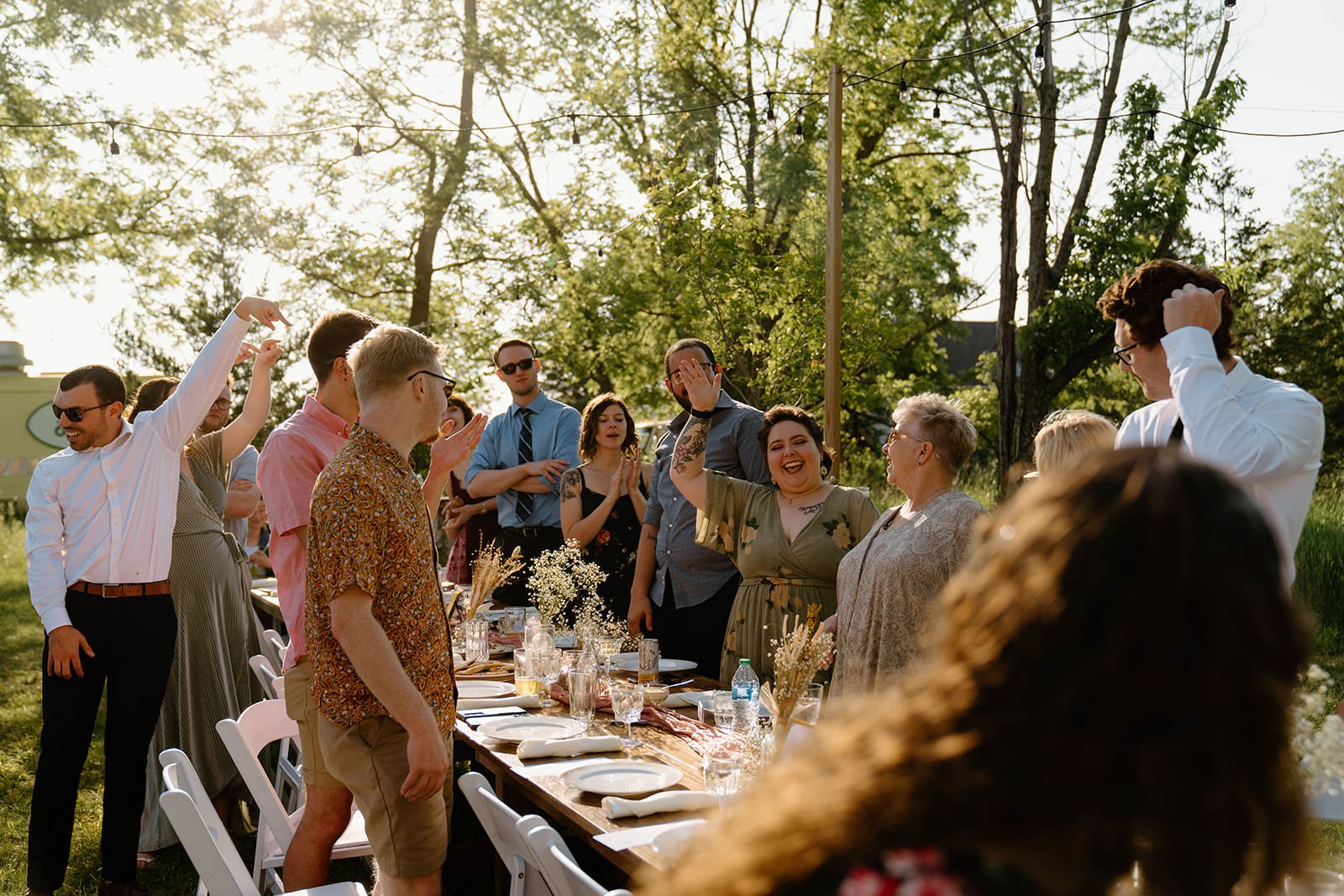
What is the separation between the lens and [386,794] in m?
2.33

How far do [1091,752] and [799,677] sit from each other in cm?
→ 180

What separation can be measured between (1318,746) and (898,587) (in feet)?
5.25

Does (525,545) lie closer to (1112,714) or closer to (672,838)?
(672,838)

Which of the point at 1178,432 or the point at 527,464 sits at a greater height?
the point at 1178,432

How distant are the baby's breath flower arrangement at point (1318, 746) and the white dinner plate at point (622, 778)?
57.2 inches

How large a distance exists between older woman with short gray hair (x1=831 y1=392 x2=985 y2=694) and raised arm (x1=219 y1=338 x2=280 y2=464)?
198 cm

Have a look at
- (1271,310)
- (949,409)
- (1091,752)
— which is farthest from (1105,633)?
(1271,310)

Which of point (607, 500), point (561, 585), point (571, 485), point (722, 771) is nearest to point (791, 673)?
point (722, 771)

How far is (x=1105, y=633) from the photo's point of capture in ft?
2.61

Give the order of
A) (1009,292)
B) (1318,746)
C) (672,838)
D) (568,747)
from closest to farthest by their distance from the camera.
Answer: (1318,746) → (672,838) → (568,747) → (1009,292)

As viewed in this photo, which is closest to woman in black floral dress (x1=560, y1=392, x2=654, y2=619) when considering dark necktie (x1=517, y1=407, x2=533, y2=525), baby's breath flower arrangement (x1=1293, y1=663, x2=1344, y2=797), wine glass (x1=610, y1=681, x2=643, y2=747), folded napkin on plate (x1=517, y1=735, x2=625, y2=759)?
dark necktie (x1=517, y1=407, x2=533, y2=525)

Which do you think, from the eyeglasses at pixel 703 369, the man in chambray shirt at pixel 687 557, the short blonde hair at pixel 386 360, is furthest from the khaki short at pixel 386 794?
the eyeglasses at pixel 703 369

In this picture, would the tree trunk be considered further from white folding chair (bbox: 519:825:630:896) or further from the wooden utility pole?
white folding chair (bbox: 519:825:630:896)

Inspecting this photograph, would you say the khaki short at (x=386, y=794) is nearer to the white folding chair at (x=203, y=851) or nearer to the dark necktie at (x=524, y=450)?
the white folding chair at (x=203, y=851)
